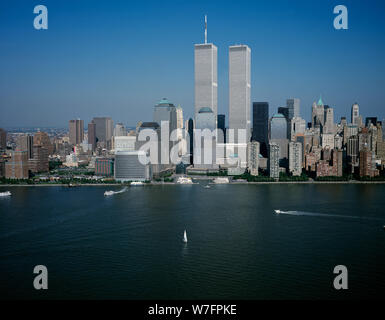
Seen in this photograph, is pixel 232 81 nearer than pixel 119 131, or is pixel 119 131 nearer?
pixel 232 81

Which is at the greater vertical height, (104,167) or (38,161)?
(38,161)

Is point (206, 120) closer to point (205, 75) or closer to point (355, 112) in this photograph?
point (205, 75)

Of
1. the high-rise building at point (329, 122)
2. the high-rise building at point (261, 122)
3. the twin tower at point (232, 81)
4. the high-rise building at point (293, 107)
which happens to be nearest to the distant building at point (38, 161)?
the twin tower at point (232, 81)

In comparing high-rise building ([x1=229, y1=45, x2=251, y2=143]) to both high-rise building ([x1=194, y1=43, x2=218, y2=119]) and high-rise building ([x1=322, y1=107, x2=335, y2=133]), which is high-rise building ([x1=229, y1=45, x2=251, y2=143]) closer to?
high-rise building ([x1=194, y1=43, x2=218, y2=119])

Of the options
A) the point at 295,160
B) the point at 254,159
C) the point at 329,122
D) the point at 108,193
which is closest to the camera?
the point at 108,193

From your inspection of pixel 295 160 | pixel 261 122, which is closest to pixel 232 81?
pixel 261 122

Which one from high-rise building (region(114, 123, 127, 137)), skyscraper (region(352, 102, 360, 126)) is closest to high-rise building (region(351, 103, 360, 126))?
skyscraper (region(352, 102, 360, 126))
